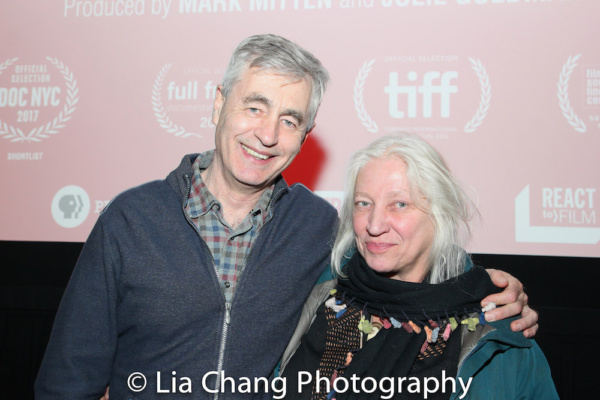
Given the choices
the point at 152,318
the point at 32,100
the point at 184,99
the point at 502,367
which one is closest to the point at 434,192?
the point at 502,367

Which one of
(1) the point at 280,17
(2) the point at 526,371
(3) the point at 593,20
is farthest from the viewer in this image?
(1) the point at 280,17

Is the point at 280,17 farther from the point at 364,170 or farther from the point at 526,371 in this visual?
the point at 526,371

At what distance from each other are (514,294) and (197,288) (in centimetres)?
94

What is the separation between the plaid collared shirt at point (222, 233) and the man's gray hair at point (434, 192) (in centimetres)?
37

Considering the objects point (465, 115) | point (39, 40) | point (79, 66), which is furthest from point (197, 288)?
point (39, 40)

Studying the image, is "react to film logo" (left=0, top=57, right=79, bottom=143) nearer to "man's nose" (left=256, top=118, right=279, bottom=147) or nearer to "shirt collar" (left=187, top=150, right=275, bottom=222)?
"shirt collar" (left=187, top=150, right=275, bottom=222)

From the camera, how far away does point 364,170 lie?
1.59 metres

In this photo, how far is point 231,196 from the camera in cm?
165

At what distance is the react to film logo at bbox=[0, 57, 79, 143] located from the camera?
293 cm

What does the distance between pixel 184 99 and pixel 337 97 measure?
837mm

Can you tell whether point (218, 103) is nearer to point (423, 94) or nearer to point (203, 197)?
point (203, 197)

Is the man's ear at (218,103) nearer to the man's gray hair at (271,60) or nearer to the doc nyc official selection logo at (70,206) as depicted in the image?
the man's gray hair at (271,60)

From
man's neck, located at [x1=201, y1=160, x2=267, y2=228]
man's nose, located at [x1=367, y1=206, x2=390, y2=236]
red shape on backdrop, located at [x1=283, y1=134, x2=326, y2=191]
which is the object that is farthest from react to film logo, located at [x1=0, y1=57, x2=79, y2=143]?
man's nose, located at [x1=367, y1=206, x2=390, y2=236]

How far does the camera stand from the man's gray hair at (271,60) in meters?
1.59
